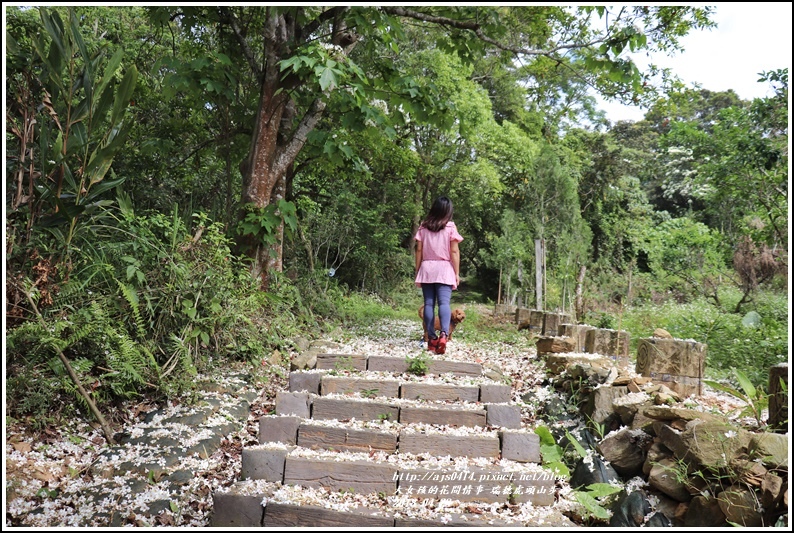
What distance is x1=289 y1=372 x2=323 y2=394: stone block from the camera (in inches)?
161

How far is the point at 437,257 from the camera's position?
17.0ft

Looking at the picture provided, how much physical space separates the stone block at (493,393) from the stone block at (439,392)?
43 mm

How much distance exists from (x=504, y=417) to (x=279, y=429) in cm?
146

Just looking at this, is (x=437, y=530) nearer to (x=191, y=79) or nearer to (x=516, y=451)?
(x=516, y=451)

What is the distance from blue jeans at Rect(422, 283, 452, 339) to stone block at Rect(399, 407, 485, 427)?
4.43ft

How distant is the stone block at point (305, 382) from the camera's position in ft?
13.4

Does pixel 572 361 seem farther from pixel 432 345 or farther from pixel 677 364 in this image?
pixel 432 345

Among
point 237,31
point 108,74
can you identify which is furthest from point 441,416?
point 237,31

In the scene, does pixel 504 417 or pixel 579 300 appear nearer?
pixel 504 417

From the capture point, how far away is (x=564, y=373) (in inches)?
180

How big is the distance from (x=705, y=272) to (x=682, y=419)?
10526mm

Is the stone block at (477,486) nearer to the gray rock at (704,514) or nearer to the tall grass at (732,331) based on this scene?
the gray rock at (704,514)

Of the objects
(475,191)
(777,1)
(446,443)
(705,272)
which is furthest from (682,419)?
(475,191)

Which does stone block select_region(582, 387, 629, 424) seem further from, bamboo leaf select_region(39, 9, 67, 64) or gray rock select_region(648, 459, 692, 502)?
bamboo leaf select_region(39, 9, 67, 64)
